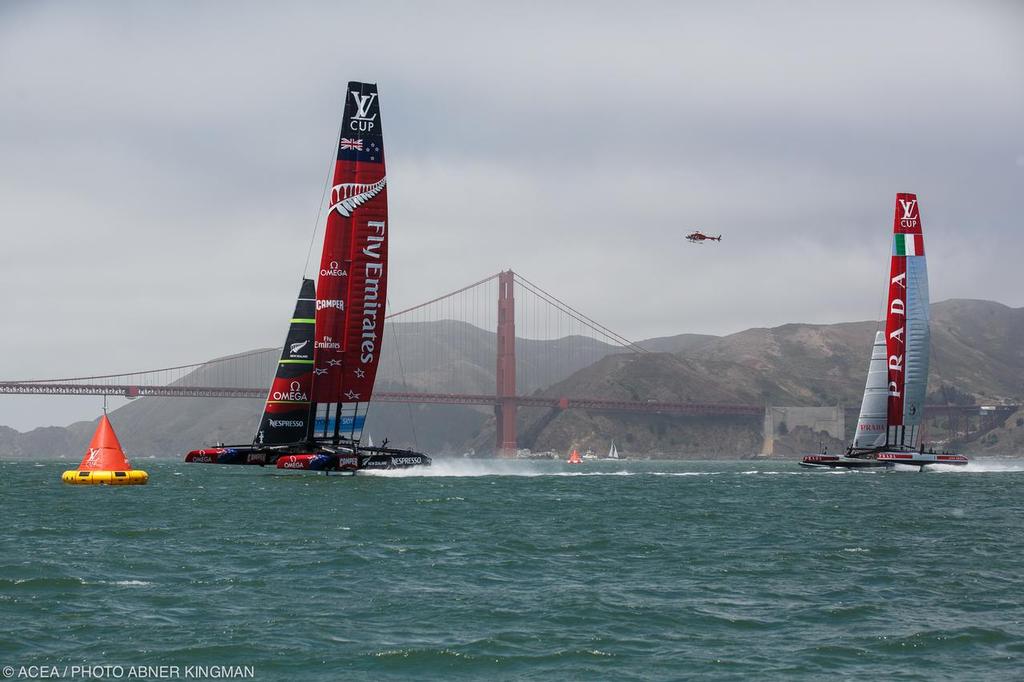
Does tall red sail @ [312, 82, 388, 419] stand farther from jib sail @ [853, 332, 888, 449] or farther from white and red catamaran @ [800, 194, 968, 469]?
jib sail @ [853, 332, 888, 449]

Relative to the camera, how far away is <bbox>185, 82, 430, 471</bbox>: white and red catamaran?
45719 mm

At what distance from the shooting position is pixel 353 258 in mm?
45719

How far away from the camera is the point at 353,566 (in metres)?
18.8

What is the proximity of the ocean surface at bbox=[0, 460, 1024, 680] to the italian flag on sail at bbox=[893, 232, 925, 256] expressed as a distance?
35.6 metres

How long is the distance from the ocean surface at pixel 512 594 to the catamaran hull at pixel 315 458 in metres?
13.9

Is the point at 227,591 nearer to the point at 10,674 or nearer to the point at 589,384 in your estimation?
the point at 10,674

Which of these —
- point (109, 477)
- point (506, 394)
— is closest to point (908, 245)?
point (109, 477)

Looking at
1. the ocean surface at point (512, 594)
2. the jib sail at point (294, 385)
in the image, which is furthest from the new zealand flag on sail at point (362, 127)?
the ocean surface at point (512, 594)

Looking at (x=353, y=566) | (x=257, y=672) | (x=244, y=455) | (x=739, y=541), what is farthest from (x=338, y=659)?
(x=244, y=455)

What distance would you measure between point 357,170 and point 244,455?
Result: 43.6 feet

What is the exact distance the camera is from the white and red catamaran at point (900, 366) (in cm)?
6347

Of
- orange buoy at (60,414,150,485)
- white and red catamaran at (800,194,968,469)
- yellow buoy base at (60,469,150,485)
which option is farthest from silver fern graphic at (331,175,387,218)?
white and red catamaran at (800,194,968,469)

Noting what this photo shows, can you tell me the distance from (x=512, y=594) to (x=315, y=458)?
95.3 ft

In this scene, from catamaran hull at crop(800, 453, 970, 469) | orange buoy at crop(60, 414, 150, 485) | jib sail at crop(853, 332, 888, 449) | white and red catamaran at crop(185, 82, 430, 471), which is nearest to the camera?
orange buoy at crop(60, 414, 150, 485)
